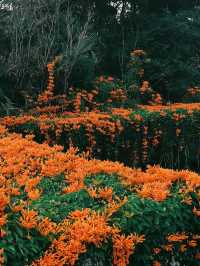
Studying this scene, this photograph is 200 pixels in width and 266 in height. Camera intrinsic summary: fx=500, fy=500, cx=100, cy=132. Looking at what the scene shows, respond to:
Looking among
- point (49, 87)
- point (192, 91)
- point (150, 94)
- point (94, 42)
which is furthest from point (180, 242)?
point (192, 91)

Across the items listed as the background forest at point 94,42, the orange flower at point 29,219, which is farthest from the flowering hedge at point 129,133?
the orange flower at point 29,219

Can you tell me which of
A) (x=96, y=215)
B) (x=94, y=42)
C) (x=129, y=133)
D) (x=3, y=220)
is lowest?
(x=129, y=133)

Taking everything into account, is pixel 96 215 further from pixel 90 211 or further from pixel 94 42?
pixel 94 42

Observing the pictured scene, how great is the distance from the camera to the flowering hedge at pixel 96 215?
10.2 feet

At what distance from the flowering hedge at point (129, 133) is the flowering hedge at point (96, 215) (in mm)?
3289

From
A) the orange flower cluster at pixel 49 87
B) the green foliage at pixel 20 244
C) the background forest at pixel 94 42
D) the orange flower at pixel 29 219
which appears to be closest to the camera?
the green foliage at pixel 20 244

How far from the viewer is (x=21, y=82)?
35.3 ft

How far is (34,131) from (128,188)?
4232mm

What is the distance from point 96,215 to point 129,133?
579 cm

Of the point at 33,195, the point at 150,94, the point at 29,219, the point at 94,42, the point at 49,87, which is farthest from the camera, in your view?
the point at 94,42

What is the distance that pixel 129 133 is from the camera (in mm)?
9281

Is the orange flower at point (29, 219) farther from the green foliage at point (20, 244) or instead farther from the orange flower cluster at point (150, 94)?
the orange flower cluster at point (150, 94)

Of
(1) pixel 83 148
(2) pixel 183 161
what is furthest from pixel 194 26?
(1) pixel 83 148

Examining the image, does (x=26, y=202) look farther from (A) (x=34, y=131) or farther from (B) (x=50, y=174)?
(A) (x=34, y=131)
